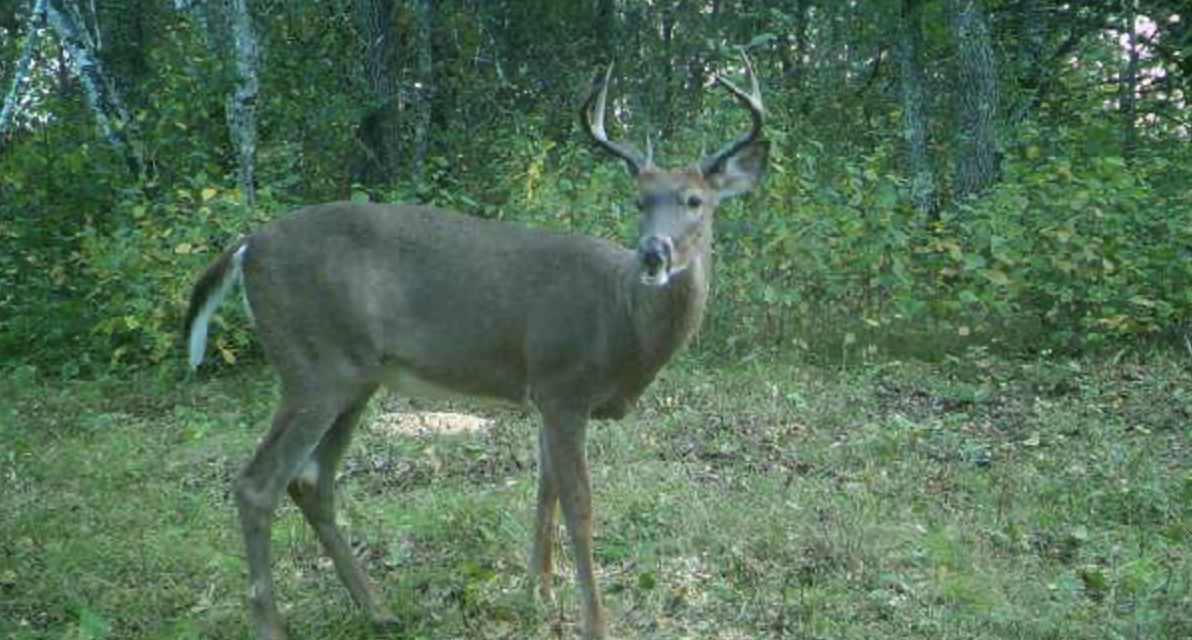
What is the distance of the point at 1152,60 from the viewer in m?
12.6

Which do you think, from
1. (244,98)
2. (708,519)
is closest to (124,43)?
(244,98)

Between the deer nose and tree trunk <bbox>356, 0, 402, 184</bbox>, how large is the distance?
21.2ft

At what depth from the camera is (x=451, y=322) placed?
14.2ft

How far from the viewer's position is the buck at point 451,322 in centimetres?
414

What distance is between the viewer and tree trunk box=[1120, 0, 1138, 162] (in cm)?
1099

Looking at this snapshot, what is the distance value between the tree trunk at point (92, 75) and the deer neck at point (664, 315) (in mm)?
5806

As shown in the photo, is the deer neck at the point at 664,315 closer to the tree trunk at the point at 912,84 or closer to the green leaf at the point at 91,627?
the green leaf at the point at 91,627

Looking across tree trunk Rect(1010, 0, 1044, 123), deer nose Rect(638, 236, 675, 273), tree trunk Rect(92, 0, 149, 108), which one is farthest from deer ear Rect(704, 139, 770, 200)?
tree trunk Rect(1010, 0, 1044, 123)

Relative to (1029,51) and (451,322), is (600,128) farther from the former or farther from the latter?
(1029,51)

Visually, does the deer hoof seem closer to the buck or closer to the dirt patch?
the buck

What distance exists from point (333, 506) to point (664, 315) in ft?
4.14

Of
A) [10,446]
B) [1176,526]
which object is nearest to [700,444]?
[1176,526]

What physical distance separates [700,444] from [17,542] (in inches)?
113

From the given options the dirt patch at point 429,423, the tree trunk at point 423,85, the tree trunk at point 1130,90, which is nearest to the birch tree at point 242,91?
the tree trunk at point 423,85
